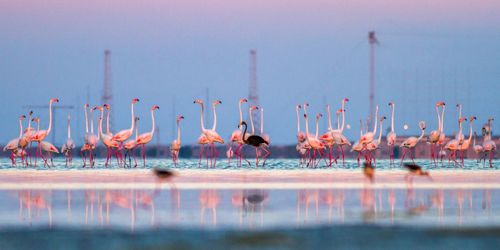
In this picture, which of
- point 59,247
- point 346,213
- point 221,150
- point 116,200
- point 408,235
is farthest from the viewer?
point 221,150

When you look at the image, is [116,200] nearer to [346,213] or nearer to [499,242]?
[346,213]

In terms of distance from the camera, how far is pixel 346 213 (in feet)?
46.8

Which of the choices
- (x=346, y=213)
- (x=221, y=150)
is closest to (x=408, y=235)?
(x=346, y=213)

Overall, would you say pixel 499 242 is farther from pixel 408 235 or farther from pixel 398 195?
pixel 398 195

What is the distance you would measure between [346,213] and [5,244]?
5.53 metres

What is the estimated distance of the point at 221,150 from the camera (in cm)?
8881

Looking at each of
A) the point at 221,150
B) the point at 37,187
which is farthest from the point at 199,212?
the point at 221,150

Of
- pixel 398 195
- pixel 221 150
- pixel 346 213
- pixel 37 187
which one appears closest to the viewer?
pixel 346 213

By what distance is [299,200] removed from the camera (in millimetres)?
16844

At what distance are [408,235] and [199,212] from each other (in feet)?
12.8

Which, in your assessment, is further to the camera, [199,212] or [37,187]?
[37,187]

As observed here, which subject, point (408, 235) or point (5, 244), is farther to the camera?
point (408, 235)

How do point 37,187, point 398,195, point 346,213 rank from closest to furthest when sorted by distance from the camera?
point 346,213, point 398,195, point 37,187

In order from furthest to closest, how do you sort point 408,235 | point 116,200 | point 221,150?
point 221,150, point 116,200, point 408,235
